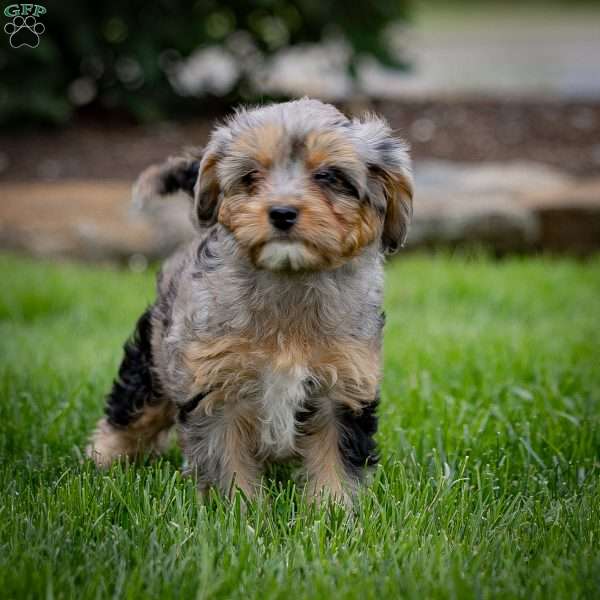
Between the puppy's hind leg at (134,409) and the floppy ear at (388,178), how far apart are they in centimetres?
128

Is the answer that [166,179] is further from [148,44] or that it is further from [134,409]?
[148,44]

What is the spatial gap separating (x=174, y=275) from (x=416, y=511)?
4.71 feet

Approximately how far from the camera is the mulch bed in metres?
10.4

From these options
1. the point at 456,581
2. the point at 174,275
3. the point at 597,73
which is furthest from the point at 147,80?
the point at 597,73

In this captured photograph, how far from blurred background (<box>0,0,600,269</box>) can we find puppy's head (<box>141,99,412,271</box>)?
17.0ft

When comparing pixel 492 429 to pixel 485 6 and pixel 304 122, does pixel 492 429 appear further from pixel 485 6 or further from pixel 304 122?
pixel 485 6

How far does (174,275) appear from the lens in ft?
14.5

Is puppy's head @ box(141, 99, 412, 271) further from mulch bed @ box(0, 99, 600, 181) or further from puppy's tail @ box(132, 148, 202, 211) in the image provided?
mulch bed @ box(0, 99, 600, 181)

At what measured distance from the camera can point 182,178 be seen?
4484mm

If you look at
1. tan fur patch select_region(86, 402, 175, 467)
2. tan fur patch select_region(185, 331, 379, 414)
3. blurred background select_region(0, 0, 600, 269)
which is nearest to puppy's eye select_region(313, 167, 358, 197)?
tan fur patch select_region(185, 331, 379, 414)

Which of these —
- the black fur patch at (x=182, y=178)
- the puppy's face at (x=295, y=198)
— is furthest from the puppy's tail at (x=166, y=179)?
the puppy's face at (x=295, y=198)

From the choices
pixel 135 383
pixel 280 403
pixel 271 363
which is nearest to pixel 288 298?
pixel 271 363

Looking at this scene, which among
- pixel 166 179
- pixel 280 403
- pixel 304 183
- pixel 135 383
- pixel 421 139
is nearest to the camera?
pixel 304 183

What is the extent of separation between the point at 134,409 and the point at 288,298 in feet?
3.85
